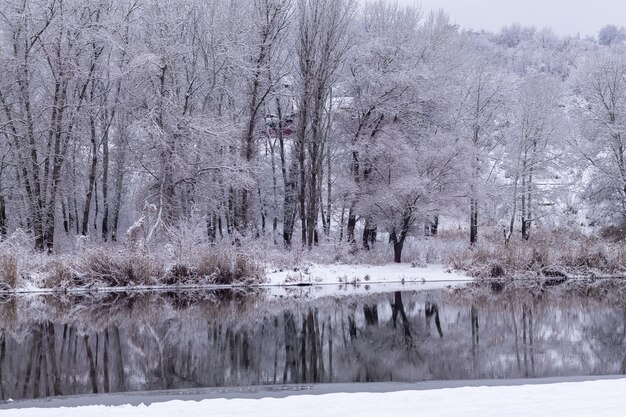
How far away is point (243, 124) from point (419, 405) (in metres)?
22.8

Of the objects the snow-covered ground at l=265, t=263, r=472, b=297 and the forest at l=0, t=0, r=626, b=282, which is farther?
the forest at l=0, t=0, r=626, b=282

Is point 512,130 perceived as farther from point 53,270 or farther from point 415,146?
point 53,270

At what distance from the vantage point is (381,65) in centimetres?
2780

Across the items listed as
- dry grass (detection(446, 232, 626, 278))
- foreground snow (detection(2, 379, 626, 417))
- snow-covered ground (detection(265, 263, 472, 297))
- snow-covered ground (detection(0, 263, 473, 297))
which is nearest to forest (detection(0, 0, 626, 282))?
dry grass (detection(446, 232, 626, 278))

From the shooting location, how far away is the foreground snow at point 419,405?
6.86 metres

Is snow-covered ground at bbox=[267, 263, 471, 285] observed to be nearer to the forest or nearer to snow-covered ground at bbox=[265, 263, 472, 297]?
snow-covered ground at bbox=[265, 263, 472, 297]

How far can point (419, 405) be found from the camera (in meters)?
7.33

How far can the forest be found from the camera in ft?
83.0

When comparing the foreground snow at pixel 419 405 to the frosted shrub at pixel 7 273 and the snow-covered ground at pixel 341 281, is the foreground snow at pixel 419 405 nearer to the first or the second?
the snow-covered ground at pixel 341 281

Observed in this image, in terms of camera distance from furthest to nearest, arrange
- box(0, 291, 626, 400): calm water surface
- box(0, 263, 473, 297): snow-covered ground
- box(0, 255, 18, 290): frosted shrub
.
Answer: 1. box(0, 263, 473, 297): snow-covered ground
2. box(0, 255, 18, 290): frosted shrub
3. box(0, 291, 626, 400): calm water surface

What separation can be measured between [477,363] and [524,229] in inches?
959

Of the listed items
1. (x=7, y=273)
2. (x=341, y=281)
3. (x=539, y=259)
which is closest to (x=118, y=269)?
(x=7, y=273)

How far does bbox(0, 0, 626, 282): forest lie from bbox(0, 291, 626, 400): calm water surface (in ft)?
17.8

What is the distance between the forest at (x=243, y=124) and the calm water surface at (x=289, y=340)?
5.43m
